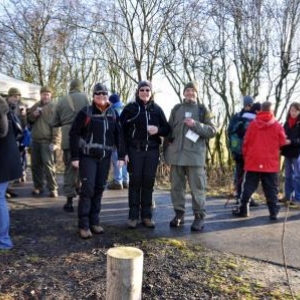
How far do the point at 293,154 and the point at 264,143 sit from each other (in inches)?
56.0

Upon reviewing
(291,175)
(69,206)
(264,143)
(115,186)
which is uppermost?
(264,143)

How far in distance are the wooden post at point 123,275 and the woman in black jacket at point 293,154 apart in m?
5.11

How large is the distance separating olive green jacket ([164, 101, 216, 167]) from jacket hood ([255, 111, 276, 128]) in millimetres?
1115

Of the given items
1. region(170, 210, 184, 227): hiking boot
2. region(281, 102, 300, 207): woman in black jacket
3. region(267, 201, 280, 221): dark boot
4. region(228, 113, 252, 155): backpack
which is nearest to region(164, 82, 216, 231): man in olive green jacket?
region(170, 210, 184, 227): hiking boot

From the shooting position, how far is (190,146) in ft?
20.0

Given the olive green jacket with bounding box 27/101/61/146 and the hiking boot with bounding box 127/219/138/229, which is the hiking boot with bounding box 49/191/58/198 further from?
the hiking boot with bounding box 127/219/138/229

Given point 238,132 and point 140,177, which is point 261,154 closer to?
point 238,132

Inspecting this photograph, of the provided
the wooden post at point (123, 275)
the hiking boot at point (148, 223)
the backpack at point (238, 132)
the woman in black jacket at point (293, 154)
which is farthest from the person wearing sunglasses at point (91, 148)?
the woman in black jacket at point (293, 154)

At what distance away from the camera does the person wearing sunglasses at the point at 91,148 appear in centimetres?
564

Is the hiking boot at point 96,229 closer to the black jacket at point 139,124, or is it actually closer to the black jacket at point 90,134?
the black jacket at point 90,134

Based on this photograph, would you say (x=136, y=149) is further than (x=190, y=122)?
Yes

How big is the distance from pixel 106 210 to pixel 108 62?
20.9 ft

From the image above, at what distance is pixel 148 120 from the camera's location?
19.9 feet

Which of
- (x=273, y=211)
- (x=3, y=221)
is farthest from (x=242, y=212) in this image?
(x=3, y=221)
